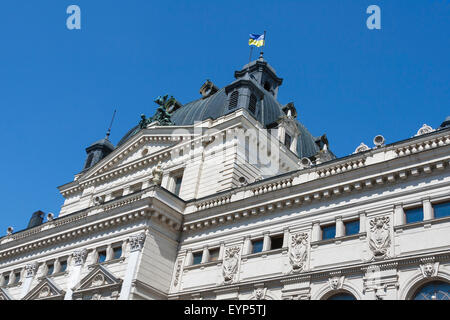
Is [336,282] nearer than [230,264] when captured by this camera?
Yes

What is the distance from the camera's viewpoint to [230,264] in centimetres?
3142

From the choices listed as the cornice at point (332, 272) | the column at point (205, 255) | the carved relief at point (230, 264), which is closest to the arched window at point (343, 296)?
the cornice at point (332, 272)

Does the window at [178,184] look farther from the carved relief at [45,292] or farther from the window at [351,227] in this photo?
the window at [351,227]

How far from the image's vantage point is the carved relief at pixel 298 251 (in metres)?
28.5

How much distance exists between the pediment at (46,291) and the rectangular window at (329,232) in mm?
17692

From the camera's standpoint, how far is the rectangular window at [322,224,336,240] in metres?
28.7

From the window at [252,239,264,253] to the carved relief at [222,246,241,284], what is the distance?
0.86m

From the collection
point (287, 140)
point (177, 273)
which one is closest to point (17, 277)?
point (177, 273)

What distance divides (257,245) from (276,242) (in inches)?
47.0

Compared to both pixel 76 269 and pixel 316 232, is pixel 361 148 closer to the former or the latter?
pixel 316 232

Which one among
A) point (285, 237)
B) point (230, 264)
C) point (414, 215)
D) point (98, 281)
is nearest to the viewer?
point (414, 215)
